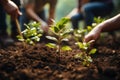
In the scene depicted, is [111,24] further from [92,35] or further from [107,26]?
[92,35]

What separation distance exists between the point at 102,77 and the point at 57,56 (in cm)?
76

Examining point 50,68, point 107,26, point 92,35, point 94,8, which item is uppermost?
point 94,8

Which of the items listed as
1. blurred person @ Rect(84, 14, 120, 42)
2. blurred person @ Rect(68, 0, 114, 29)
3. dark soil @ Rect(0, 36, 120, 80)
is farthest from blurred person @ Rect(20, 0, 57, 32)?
dark soil @ Rect(0, 36, 120, 80)

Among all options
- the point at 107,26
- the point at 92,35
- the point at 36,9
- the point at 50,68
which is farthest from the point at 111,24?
the point at 36,9

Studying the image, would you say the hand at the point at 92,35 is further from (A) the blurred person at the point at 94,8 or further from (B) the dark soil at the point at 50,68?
(A) the blurred person at the point at 94,8

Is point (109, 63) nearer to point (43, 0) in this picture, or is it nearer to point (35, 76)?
point (35, 76)

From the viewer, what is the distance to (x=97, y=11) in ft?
19.1

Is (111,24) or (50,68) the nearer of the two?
(50,68)

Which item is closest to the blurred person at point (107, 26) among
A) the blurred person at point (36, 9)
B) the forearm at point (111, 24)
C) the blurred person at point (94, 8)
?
the forearm at point (111, 24)

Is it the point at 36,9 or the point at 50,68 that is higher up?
the point at 36,9

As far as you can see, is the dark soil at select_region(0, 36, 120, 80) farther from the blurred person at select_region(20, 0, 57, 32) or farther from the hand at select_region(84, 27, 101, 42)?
the blurred person at select_region(20, 0, 57, 32)

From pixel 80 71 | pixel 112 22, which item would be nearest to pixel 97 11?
pixel 112 22

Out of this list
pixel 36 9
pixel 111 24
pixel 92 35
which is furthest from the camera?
pixel 36 9

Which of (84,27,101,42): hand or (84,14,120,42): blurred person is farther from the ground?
(84,14,120,42): blurred person
